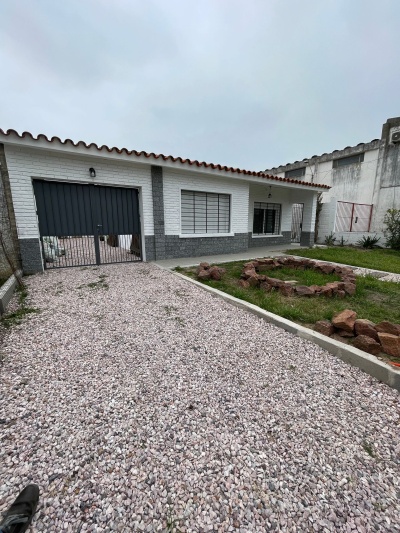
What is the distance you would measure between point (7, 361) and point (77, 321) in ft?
3.13

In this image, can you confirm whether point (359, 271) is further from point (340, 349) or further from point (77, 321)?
point (77, 321)

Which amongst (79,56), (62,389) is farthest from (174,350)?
(79,56)

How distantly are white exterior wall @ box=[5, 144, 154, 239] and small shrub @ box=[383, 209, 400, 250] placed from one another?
12286mm

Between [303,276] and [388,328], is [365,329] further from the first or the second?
[303,276]

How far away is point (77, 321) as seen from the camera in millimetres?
3164

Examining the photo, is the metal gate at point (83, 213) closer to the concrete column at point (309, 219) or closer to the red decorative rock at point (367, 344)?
the red decorative rock at point (367, 344)

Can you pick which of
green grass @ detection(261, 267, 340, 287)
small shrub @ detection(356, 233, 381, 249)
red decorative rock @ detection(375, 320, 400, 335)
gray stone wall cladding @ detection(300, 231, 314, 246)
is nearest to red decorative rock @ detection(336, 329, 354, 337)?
red decorative rock @ detection(375, 320, 400, 335)

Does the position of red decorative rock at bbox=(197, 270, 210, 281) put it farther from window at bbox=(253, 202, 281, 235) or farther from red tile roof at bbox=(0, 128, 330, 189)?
window at bbox=(253, 202, 281, 235)

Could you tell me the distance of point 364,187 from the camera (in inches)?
535

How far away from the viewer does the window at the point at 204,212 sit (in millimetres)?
8145

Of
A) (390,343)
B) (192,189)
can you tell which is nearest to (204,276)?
(390,343)

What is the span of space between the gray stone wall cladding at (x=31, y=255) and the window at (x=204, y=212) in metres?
4.34

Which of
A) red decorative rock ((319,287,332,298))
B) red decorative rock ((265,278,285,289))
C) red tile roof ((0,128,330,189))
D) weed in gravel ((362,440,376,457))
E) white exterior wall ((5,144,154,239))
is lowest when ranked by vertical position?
weed in gravel ((362,440,376,457))

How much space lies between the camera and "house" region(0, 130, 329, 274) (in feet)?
18.2
